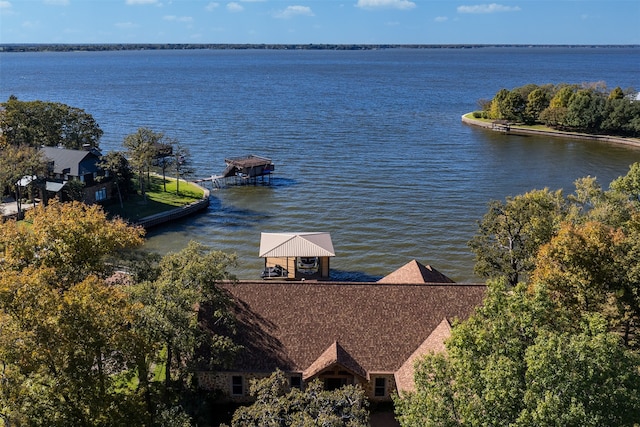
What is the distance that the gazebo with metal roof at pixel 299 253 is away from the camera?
40.0 m

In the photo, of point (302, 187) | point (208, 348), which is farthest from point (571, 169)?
point (208, 348)

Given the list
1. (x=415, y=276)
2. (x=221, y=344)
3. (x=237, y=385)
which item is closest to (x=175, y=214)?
(x=415, y=276)

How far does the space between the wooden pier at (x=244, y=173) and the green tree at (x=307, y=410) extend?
51.5m

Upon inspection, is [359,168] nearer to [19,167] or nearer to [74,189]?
[74,189]

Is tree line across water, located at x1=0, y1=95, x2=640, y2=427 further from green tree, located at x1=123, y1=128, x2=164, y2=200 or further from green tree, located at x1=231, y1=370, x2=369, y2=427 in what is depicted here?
green tree, located at x1=123, y1=128, x2=164, y2=200

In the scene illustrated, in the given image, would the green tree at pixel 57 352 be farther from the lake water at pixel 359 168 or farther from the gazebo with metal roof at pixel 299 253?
the lake water at pixel 359 168

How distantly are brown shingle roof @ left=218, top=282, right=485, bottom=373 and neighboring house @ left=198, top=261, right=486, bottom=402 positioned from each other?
1.8 inches

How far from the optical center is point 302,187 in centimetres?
6750

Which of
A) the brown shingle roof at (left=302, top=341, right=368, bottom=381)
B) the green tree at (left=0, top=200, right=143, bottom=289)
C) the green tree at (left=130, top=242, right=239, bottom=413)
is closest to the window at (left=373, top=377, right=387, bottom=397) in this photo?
the brown shingle roof at (left=302, top=341, right=368, bottom=381)

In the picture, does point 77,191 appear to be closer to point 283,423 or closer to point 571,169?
point 283,423

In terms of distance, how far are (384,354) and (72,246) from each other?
14.7 m

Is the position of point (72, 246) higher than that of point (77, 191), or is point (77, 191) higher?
point (72, 246)

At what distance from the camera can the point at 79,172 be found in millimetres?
55156

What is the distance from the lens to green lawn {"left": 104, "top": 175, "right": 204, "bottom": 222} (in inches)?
2164
